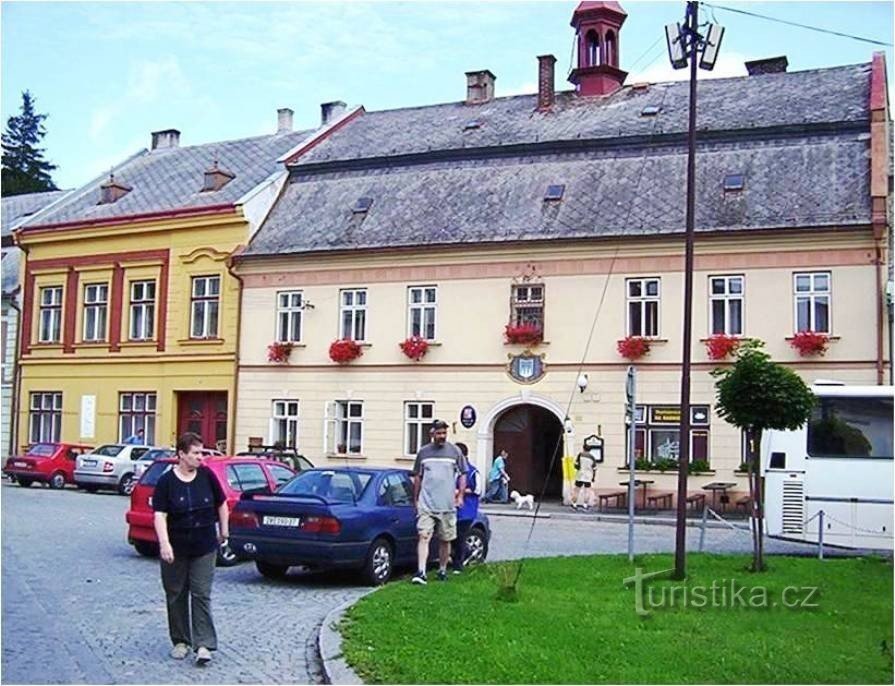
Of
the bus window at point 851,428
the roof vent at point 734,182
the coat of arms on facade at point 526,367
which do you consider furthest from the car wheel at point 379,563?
the roof vent at point 734,182

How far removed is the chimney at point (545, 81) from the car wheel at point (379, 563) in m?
24.1

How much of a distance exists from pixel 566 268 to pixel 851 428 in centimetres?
1249

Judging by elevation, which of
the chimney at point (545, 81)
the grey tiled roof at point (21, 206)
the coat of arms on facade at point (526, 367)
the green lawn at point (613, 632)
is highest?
the chimney at point (545, 81)

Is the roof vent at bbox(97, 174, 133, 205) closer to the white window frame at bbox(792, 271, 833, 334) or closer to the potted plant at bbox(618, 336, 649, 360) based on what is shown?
the potted plant at bbox(618, 336, 649, 360)

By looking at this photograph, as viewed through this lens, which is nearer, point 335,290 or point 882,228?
point 882,228

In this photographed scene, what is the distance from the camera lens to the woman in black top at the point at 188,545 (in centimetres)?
932

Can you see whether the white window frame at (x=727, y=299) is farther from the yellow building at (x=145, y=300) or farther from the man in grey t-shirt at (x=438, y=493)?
the man in grey t-shirt at (x=438, y=493)

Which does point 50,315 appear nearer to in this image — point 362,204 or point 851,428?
point 362,204

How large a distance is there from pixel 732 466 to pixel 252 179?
60.1 ft

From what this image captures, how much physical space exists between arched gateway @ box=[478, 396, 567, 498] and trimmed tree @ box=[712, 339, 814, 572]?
48.7ft

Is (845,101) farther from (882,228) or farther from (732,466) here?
(732,466)

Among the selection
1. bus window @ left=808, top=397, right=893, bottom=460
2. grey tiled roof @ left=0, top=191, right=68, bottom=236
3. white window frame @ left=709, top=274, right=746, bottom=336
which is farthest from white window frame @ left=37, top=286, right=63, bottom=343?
bus window @ left=808, top=397, right=893, bottom=460

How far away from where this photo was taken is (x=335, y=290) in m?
32.8

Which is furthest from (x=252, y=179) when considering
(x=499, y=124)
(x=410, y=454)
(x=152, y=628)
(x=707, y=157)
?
(x=152, y=628)
